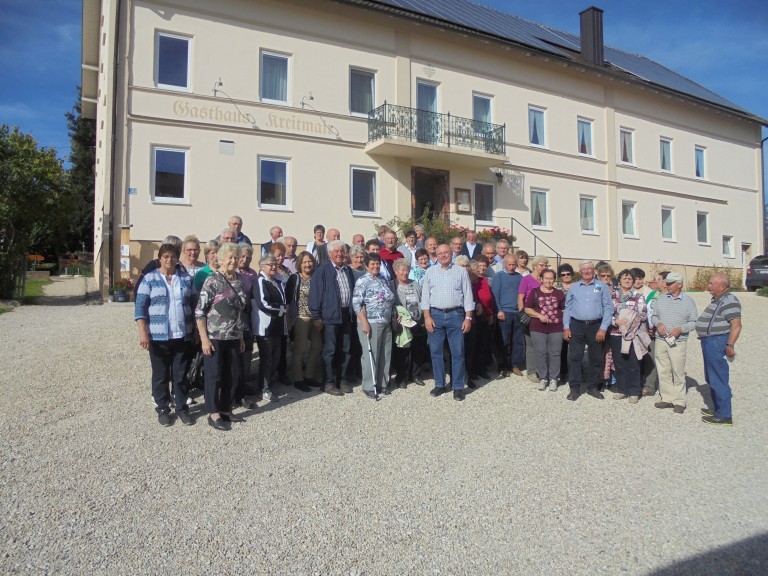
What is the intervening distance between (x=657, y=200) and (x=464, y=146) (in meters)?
11.1

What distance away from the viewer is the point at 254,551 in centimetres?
358

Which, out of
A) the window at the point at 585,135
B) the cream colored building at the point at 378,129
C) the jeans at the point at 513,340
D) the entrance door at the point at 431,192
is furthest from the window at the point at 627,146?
the jeans at the point at 513,340

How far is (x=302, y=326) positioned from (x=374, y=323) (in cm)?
89

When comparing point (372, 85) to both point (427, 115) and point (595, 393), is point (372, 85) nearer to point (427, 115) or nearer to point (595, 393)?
point (427, 115)

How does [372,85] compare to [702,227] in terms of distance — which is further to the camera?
[702,227]

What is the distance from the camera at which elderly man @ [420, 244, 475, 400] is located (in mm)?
7246

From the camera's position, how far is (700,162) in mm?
27719

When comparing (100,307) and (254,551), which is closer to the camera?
(254,551)

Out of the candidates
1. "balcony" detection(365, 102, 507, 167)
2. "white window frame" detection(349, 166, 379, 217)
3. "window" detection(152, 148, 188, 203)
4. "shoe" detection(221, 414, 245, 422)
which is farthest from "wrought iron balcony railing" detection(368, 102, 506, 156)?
"shoe" detection(221, 414, 245, 422)

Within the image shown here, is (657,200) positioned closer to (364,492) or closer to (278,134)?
(278,134)

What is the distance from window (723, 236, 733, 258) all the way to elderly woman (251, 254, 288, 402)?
2786cm

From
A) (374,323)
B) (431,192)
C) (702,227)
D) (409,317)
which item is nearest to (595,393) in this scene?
(409,317)

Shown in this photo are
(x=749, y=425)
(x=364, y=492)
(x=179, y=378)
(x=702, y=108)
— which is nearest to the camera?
(x=364, y=492)

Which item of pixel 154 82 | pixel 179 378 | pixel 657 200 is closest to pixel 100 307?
pixel 154 82
